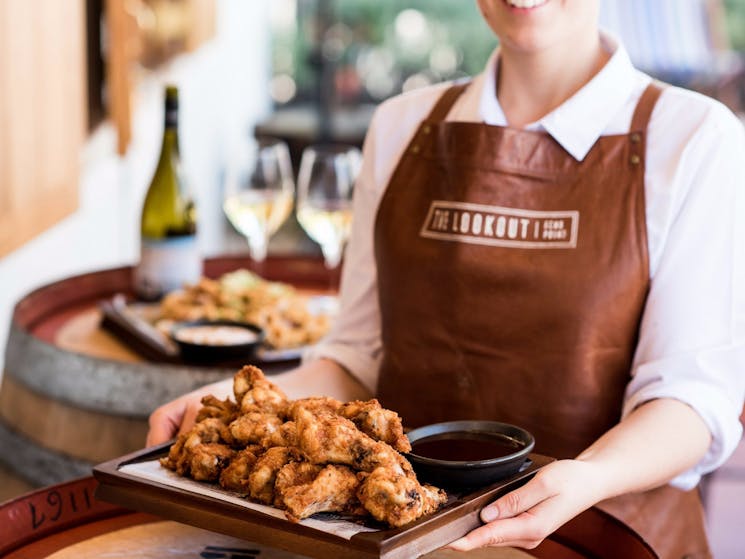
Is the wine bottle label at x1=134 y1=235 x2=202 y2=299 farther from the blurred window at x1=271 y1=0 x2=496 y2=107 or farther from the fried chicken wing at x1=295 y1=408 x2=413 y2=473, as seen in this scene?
the blurred window at x1=271 y1=0 x2=496 y2=107

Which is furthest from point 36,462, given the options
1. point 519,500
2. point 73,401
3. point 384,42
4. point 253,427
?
point 384,42

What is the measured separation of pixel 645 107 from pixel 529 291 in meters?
0.33

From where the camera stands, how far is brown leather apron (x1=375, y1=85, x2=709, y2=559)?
1.62m

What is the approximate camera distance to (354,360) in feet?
6.05

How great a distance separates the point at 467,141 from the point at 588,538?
0.66m

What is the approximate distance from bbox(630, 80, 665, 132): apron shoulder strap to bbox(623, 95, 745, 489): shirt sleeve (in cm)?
8

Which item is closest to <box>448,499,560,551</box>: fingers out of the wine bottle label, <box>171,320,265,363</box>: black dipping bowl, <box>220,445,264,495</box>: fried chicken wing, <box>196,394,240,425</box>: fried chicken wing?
<box>220,445,264,495</box>: fried chicken wing

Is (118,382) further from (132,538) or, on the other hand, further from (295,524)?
(295,524)

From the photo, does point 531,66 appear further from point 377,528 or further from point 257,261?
point 257,261

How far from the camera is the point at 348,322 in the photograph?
1895 mm

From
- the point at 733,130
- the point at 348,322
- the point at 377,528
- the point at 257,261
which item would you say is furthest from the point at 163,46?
the point at 377,528

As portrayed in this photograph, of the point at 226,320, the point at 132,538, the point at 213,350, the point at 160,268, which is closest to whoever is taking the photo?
the point at 132,538

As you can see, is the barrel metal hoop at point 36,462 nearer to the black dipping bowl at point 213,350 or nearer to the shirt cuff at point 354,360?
the black dipping bowl at point 213,350

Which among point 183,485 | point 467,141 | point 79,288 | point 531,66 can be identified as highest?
point 531,66
